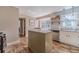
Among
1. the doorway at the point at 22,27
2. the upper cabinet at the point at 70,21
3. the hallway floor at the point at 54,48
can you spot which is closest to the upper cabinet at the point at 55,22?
the upper cabinet at the point at 70,21

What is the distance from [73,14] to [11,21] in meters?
1.42

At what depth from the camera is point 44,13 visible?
243 centimetres

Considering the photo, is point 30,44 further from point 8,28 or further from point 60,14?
point 60,14

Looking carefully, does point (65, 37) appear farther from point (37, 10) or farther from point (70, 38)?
point (37, 10)

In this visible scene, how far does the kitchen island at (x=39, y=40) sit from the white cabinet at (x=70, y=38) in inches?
11.9

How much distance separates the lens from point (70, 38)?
7.66 feet

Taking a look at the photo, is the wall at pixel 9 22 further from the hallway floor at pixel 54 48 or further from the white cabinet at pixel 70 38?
the white cabinet at pixel 70 38

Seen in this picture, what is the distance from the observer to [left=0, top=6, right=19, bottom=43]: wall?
7.45 feet

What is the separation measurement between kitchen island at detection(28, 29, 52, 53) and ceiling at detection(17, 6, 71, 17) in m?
0.40

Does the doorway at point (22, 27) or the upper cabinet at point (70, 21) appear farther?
the doorway at point (22, 27)

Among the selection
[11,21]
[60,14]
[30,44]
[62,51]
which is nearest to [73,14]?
[60,14]

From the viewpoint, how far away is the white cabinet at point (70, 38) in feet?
7.50

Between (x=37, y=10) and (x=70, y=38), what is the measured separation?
0.98 m

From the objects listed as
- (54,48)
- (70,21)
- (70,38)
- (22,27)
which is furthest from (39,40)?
(70,21)
